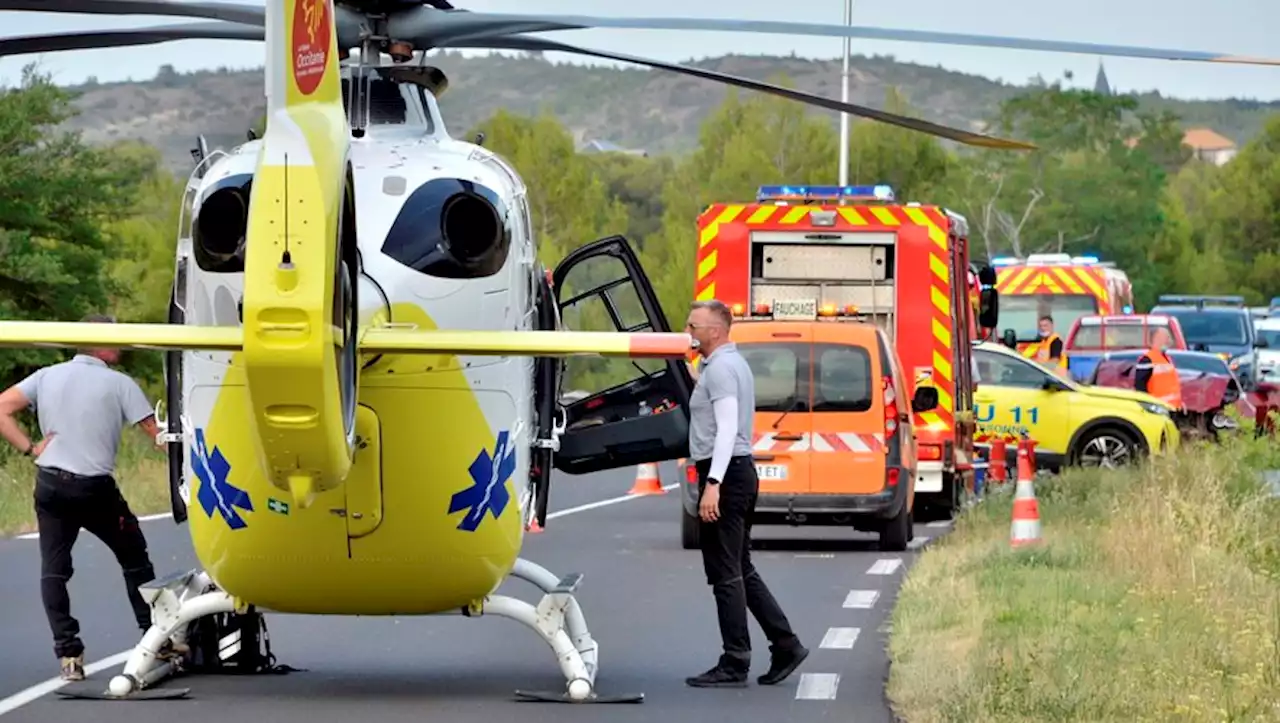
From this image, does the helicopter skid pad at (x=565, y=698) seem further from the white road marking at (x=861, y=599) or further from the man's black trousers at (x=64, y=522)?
the white road marking at (x=861, y=599)

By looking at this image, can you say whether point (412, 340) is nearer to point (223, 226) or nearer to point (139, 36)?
point (223, 226)

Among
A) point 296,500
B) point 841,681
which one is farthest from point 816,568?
point 296,500

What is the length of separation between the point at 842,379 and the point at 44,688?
9790mm

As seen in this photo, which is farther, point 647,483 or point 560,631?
point 647,483

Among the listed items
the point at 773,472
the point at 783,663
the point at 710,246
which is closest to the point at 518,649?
the point at 783,663

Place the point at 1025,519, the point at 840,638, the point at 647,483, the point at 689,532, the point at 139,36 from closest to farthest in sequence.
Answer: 1. the point at 139,36
2. the point at 840,638
3. the point at 1025,519
4. the point at 689,532
5. the point at 647,483

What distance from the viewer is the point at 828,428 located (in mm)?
20922

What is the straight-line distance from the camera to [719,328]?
507 inches

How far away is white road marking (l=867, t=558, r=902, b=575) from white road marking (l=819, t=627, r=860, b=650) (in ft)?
12.5

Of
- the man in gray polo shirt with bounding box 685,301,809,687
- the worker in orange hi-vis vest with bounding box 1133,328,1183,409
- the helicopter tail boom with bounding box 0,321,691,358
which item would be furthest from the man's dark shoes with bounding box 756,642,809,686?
Answer: the worker in orange hi-vis vest with bounding box 1133,328,1183,409

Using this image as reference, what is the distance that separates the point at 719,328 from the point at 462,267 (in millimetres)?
2098

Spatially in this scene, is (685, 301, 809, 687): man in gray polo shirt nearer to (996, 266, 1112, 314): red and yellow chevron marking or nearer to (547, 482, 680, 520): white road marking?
(547, 482, 680, 520): white road marking

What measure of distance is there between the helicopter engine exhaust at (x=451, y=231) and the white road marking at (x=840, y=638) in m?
4.23

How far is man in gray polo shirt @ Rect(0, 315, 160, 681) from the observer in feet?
42.0
